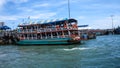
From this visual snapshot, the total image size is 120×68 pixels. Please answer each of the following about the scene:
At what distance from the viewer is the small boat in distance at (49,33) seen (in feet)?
151

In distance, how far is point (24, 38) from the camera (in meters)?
53.4

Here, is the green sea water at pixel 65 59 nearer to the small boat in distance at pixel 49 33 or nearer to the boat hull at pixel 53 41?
the boat hull at pixel 53 41

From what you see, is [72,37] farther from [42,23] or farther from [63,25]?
[42,23]

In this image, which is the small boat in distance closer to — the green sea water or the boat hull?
the boat hull

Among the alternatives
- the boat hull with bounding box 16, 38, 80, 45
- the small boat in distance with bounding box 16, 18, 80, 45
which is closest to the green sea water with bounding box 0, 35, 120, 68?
the boat hull with bounding box 16, 38, 80, 45

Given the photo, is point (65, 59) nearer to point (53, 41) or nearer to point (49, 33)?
point (53, 41)

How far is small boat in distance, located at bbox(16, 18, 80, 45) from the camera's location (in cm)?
4609

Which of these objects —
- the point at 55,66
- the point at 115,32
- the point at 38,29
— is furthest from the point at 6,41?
the point at 115,32

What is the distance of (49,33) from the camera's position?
4988 centimetres

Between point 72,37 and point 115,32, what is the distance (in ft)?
351

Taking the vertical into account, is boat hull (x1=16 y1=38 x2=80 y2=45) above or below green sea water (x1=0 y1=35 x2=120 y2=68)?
above

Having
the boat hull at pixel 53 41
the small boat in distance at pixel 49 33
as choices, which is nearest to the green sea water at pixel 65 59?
the boat hull at pixel 53 41

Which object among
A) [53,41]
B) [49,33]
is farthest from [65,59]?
[49,33]

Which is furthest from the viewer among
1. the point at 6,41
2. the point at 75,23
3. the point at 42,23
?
the point at 6,41
